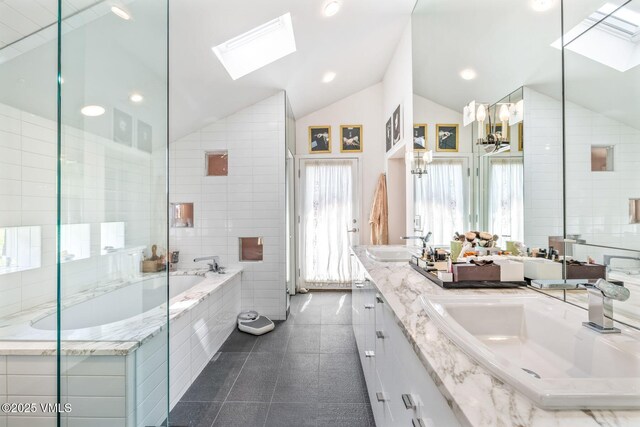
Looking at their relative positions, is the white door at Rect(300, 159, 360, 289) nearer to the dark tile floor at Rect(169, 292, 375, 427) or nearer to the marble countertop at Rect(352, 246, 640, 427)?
the dark tile floor at Rect(169, 292, 375, 427)

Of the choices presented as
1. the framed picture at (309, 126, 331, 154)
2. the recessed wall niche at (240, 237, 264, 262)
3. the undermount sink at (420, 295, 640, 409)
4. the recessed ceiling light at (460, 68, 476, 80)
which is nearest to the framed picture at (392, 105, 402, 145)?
the framed picture at (309, 126, 331, 154)

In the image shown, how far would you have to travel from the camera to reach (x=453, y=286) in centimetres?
136

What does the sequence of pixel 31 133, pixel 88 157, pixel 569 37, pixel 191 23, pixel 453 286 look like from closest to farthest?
pixel 88 157
pixel 569 37
pixel 453 286
pixel 31 133
pixel 191 23

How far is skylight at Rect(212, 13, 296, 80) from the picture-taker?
2529mm

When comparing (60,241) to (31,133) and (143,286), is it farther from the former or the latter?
(31,133)

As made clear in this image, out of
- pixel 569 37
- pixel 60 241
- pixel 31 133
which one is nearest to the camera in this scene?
pixel 60 241

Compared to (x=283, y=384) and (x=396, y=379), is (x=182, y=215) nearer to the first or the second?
(x=283, y=384)

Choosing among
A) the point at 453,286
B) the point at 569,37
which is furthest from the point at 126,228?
the point at 569,37

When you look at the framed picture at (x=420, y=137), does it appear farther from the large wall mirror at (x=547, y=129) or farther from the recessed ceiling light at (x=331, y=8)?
the recessed ceiling light at (x=331, y=8)

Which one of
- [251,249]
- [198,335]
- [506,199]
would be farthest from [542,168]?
[251,249]

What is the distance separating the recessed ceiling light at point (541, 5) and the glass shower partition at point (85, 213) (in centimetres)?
167

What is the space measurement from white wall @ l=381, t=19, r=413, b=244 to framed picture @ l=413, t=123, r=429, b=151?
0.12 m

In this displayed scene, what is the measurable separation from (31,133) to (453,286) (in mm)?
2388

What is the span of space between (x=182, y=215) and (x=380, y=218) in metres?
2.49
